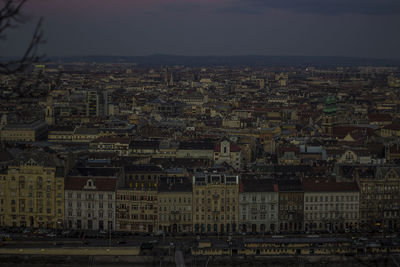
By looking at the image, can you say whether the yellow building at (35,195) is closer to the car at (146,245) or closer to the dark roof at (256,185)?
the car at (146,245)

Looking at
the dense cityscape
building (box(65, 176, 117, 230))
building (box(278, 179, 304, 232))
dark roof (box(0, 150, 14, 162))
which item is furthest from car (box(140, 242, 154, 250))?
dark roof (box(0, 150, 14, 162))

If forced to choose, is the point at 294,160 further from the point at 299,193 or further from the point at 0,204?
the point at 0,204

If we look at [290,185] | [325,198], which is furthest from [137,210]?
[325,198]

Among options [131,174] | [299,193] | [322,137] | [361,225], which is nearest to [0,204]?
[131,174]

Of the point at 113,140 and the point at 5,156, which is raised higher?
the point at 5,156

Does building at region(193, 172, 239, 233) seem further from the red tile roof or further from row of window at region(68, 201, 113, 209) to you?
the red tile roof

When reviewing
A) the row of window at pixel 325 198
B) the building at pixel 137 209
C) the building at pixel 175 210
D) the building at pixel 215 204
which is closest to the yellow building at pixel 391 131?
the row of window at pixel 325 198

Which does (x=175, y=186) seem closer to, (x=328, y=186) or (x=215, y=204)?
(x=215, y=204)
